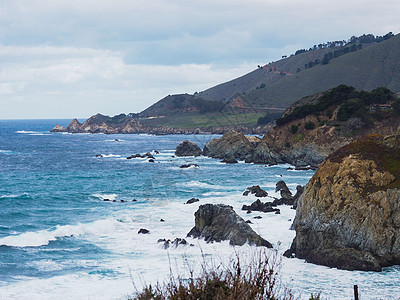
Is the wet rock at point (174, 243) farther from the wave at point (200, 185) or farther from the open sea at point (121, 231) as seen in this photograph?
the wave at point (200, 185)

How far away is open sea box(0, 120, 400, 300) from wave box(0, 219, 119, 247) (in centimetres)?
8

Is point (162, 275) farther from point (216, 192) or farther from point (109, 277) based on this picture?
point (216, 192)

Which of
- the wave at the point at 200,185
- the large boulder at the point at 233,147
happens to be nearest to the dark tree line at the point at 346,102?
the large boulder at the point at 233,147

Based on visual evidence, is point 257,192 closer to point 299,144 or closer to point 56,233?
point 56,233

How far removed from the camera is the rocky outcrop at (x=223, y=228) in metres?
29.1

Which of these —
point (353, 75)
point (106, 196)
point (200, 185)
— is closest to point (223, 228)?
point (106, 196)

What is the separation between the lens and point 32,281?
24031mm

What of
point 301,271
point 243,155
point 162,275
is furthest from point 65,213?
point 243,155

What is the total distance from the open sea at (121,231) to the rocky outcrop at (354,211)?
0.95m

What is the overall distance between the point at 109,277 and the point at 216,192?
29398 millimetres

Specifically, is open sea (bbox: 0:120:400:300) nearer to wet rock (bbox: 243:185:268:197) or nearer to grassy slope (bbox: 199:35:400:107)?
wet rock (bbox: 243:185:268:197)

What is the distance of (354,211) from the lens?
26188 millimetres

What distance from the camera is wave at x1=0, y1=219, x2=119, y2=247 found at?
3231cm

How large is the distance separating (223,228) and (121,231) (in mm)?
8900
